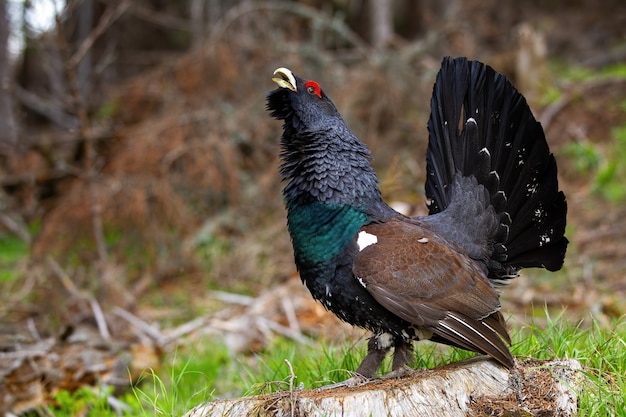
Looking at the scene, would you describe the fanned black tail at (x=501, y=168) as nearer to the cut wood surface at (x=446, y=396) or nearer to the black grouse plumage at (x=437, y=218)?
the black grouse plumage at (x=437, y=218)

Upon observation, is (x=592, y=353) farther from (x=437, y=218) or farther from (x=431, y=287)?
(x=437, y=218)

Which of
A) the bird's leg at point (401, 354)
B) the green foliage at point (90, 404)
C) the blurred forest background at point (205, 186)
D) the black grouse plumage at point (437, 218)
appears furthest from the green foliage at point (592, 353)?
the green foliage at point (90, 404)

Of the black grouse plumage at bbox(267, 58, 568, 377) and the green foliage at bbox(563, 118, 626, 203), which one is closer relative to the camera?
the black grouse plumage at bbox(267, 58, 568, 377)

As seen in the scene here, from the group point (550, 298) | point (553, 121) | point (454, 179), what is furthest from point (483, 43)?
point (454, 179)

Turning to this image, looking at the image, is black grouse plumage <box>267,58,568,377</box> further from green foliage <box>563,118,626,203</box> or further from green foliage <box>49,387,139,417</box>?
green foliage <box>563,118,626,203</box>

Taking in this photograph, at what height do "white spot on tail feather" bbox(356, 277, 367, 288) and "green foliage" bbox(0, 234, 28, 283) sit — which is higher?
"white spot on tail feather" bbox(356, 277, 367, 288)

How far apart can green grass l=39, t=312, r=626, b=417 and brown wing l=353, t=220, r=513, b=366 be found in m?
0.45

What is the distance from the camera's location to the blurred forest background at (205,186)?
22.4ft

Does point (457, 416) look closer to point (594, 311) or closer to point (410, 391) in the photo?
point (410, 391)

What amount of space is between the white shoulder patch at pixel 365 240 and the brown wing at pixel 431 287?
0.07 feet

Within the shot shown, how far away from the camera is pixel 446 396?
10.8 feet

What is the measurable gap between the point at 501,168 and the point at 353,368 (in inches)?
62.1

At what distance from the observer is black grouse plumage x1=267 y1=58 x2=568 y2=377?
138 inches

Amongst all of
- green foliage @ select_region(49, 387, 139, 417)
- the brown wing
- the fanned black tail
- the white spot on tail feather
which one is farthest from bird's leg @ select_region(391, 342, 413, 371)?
green foliage @ select_region(49, 387, 139, 417)
